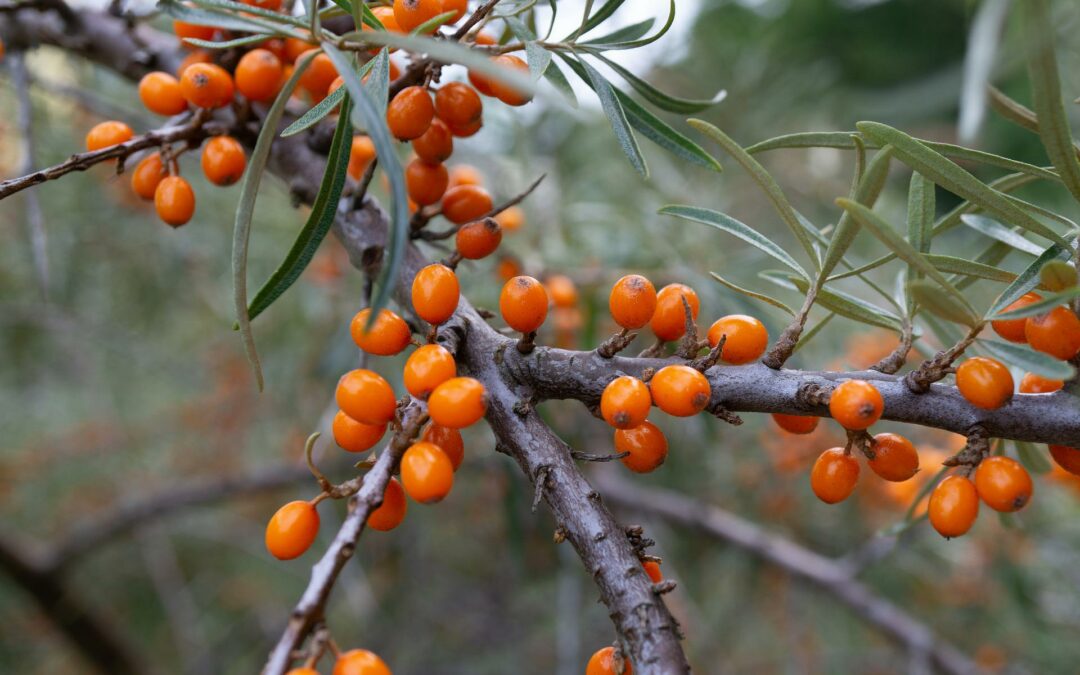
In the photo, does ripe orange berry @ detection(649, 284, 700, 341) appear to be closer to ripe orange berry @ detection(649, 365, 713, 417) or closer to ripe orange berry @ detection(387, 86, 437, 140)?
ripe orange berry @ detection(649, 365, 713, 417)

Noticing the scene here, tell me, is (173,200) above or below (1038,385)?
above

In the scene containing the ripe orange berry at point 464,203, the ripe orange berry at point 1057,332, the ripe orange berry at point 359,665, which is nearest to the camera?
the ripe orange berry at point 359,665

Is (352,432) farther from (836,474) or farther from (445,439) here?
(836,474)

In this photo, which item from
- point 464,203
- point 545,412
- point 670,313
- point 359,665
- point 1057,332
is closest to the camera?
point 359,665

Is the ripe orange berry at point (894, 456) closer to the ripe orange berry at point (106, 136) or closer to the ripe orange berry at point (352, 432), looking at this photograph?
the ripe orange berry at point (352, 432)

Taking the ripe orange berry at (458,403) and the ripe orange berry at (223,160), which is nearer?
the ripe orange berry at (458,403)

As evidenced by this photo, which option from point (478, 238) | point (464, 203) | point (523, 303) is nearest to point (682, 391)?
point (523, 303)

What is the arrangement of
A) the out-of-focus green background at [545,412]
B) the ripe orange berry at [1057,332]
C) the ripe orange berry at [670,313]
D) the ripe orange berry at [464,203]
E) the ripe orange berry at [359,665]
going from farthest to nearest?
the out-of-focus green background at [545,412] → the ripe orange berry at [464,203] → the ripe orange berry at [670,313] → the ripe orange berry at [1057,332] → the ripe orange berry at [359,665]

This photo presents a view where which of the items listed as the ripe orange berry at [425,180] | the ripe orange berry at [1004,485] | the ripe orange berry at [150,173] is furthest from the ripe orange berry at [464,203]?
the ripe orange berry at [1004,485]
